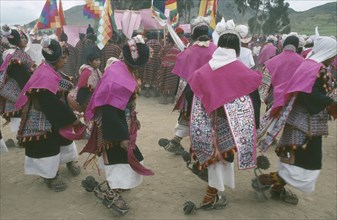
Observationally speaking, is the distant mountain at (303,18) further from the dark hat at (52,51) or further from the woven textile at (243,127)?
the woven textile at (243,127)

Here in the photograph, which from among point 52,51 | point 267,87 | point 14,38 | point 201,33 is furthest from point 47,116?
point 267,87

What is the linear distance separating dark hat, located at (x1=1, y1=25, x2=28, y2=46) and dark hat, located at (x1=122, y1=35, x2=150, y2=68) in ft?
7.26

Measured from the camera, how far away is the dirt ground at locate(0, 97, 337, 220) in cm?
349

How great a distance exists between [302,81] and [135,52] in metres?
1.66

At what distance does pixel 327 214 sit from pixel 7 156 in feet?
14.6

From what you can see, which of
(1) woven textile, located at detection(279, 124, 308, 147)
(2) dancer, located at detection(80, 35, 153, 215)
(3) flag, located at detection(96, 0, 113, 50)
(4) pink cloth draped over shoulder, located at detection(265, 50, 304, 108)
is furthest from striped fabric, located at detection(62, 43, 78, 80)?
(1) woven textile, located at detection(279, 124, 308, 147)

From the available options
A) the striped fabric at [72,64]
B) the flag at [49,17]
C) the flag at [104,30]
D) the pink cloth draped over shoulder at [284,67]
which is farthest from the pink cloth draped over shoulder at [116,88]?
the striped fabric at [72,64]

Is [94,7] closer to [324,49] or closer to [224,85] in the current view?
[224,85]

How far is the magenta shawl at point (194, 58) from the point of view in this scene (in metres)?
4.61

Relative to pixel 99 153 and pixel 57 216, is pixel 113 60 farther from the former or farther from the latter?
pixel 57 216

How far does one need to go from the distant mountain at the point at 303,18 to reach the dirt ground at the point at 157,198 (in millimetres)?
33199

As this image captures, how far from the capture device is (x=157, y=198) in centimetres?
385

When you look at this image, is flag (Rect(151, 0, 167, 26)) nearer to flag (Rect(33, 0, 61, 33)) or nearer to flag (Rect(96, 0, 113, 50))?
flag (Rect(96, 0, 113, 50))

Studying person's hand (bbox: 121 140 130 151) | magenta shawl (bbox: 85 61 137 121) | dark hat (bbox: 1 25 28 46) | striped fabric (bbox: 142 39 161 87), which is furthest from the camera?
striped fabric (bbox: 142 39 161 87)
